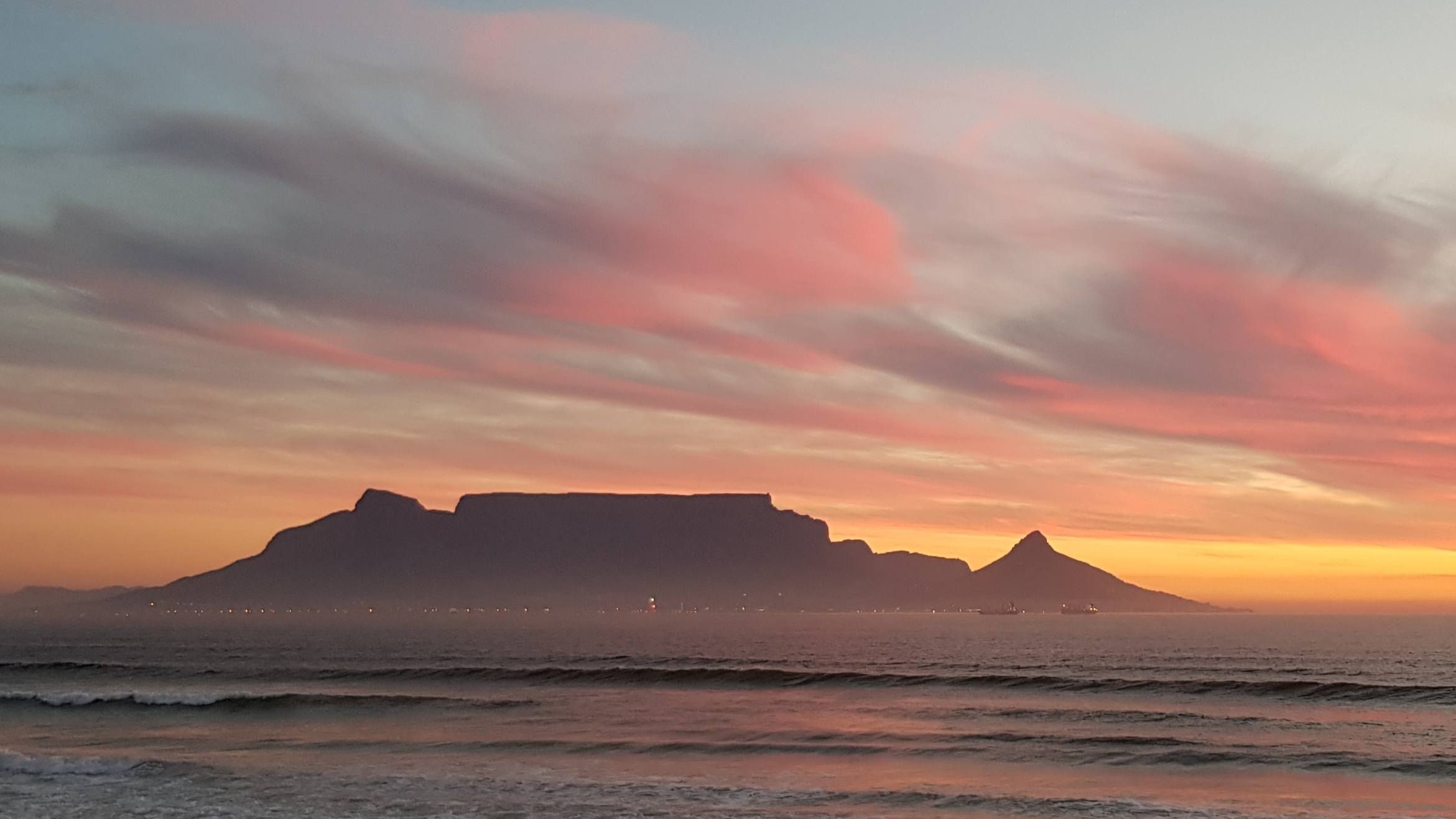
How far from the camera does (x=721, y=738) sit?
41625 millimetres

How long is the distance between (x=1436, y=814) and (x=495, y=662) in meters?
67.0

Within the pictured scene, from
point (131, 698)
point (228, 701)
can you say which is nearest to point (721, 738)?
point (228, 701)

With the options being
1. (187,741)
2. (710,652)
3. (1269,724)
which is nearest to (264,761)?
(187,741)

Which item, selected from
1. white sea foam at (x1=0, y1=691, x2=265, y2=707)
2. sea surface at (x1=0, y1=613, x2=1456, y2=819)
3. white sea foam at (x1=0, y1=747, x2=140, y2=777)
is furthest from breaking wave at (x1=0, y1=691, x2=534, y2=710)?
white sea foam at (x1=0, y1=747, x2=140, y2=777)

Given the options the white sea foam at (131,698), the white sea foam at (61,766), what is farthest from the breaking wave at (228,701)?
the white sea foam at (61,766)

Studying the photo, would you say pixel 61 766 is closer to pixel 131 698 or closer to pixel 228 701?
pixel 228 701

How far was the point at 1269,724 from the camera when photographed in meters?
45.6

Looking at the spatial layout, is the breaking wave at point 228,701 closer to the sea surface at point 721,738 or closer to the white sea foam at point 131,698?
the white sea foam at point 131,698

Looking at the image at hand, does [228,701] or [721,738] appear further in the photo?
[228,701]

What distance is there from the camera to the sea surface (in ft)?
98.3

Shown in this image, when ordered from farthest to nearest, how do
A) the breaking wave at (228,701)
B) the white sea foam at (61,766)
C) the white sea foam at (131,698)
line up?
the white sea foam at (131,698) → the breaking wave at (228,701) → the white sea foam at (61,766)

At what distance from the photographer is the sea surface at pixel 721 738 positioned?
29953mm

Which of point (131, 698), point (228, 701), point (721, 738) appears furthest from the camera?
point (131, 698)

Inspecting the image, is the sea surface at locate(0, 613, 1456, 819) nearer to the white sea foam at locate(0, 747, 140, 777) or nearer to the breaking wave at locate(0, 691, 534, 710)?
the white sea foam at locate(0, 747, 140, 777)
